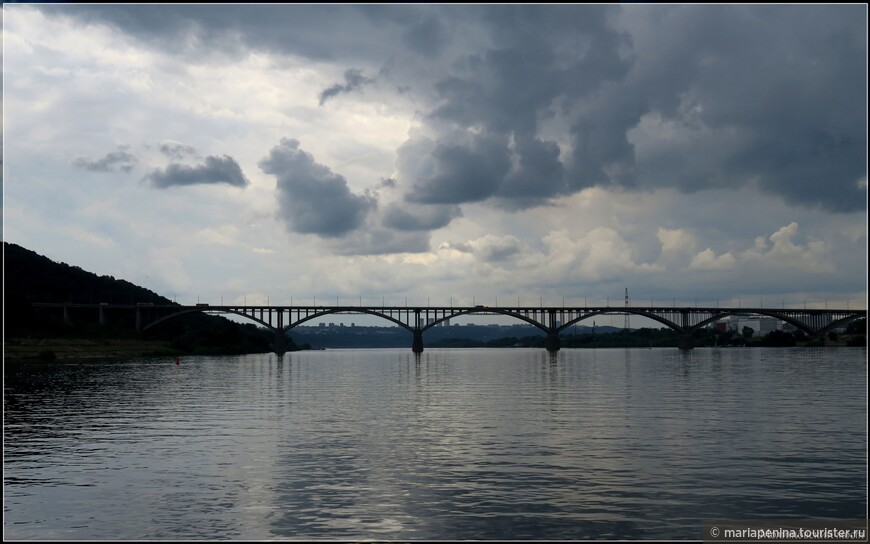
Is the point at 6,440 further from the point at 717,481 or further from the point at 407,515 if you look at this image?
the point at 717,481

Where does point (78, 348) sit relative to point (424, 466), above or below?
above

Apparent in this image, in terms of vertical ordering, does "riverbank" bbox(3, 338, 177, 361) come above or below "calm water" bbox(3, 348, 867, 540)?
above

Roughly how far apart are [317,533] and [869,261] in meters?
14.0

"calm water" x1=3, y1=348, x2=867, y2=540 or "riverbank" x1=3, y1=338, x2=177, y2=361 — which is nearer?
"calm water" x1=3, y1=348, x2=867, y2=540

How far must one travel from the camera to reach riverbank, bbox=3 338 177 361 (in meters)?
112

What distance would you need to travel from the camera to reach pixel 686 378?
85.9m

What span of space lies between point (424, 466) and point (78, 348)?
124 metres

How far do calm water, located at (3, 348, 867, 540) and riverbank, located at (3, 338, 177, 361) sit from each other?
61.1 meters

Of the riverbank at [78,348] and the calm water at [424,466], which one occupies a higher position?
the riverbank at [78,348]

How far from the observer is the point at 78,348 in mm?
137125

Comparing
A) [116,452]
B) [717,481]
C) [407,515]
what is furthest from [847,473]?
[116,452]

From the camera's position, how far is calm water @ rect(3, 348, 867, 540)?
20.5 m

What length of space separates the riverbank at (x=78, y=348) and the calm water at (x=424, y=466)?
2405 inches

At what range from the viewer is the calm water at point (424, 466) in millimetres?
20531
